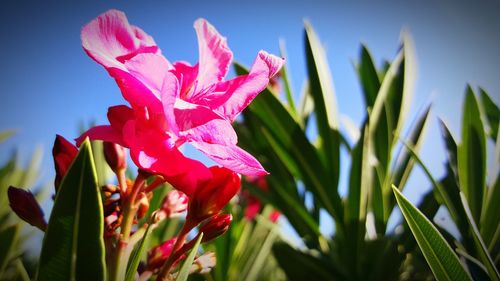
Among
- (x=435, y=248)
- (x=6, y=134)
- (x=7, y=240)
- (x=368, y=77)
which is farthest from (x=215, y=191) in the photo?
(x=6, y=134)

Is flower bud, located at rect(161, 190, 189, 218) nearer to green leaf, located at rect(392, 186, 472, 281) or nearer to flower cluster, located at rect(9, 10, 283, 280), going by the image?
flower cluster, located at rect(9, 10, 283, 280)

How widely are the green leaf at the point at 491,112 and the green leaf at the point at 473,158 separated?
158 millimetres

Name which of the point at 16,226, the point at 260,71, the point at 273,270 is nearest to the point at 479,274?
the point at 260,71

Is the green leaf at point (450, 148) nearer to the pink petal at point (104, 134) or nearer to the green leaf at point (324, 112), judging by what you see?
the green leaf at point (324, 112)

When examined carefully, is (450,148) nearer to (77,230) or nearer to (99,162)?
(77,230)

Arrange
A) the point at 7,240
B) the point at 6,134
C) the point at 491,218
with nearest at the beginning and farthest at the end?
1. the point at 7,240
2. the point at 491,218
3. the point at 6,134

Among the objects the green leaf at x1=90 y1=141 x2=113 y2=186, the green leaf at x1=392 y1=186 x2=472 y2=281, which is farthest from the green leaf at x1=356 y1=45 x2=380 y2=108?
the green leaf at x1=90 y1=141 x2=113 y2=186

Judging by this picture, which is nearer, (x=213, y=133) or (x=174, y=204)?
(x=213, y=133)

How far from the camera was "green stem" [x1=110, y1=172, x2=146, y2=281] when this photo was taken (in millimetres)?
351

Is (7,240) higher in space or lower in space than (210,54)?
lower

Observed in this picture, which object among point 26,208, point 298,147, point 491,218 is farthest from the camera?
point 298,147

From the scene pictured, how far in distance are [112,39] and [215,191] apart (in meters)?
0.21

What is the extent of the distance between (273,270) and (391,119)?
797mm

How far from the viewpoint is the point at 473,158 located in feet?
2.42
